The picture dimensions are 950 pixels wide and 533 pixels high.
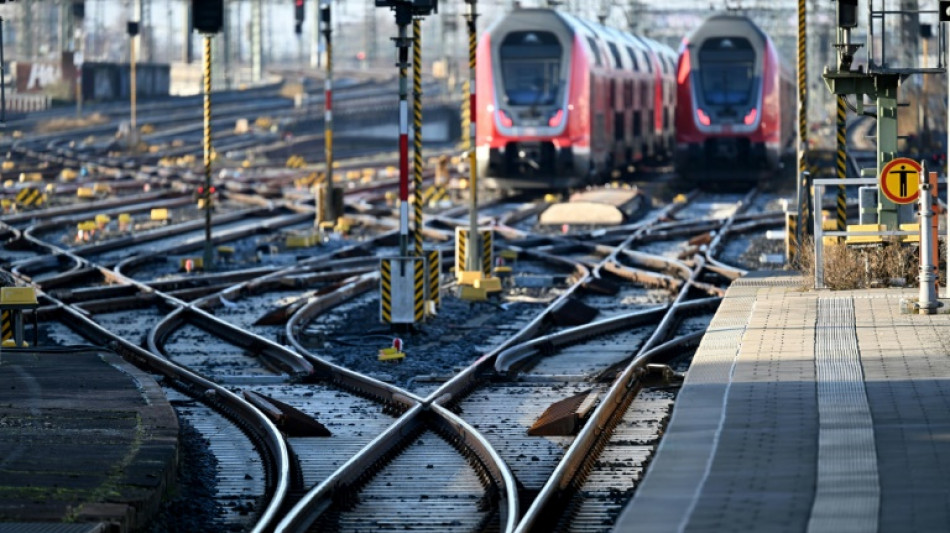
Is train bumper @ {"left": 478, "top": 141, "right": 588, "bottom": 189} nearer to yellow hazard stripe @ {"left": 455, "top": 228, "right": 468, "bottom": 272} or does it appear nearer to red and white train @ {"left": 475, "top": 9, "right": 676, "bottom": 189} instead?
red and white train @ {"left": 475, "top": 9, "right": 676, "bottom": 189}

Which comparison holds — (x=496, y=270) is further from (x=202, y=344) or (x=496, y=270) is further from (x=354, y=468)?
(x=354, y=468)

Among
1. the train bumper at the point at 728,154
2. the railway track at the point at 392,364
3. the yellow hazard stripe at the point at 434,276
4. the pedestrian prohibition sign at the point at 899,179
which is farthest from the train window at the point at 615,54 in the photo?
the pedestrian prohibition sign at the point at 899,179

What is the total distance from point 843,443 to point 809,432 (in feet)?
1.26

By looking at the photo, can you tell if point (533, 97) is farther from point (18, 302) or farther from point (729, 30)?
point (18, 302)

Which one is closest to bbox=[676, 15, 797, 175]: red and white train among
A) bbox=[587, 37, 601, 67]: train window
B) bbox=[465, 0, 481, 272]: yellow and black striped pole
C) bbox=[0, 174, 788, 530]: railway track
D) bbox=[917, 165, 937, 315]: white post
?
bbox=[587, 37, 601, 67]: train window

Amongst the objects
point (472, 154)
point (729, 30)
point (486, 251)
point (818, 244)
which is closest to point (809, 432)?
point (818, 244)

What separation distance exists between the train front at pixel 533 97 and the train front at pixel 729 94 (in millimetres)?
3964

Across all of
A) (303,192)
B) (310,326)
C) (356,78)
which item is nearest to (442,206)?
(303,192)

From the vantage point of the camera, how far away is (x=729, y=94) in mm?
39000

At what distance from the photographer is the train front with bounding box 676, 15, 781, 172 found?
38438 millimetres

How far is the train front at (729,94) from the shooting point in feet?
126

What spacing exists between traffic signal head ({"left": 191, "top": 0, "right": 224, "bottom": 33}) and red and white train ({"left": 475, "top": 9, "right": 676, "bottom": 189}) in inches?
520

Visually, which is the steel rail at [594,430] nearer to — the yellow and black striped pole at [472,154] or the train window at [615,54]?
the yellow and black striped pole at [472,154]

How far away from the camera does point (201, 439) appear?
40.5 ft
